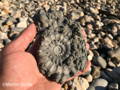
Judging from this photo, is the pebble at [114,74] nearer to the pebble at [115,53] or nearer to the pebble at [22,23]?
the pebble at [115,53]

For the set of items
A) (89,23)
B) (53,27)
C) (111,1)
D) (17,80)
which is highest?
(53,27)

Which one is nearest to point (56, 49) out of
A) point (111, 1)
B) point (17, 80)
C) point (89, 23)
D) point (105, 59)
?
point (17, 80)

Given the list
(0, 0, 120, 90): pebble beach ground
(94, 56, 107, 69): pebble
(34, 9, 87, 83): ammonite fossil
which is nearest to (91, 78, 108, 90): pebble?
(0, 0, 120, 90): pebble beach ground

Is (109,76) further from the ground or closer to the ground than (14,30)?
closer to the ground

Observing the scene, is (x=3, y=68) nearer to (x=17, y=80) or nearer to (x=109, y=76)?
(x=17, y=80)

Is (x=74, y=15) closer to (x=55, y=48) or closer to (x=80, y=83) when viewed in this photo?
(x=80, y=83)

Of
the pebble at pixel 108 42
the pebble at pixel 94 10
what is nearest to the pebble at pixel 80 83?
the pebble at pixel 108 42

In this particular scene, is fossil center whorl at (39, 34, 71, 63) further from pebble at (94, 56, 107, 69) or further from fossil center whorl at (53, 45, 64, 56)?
pebble at (94, 56, 107, 69)
